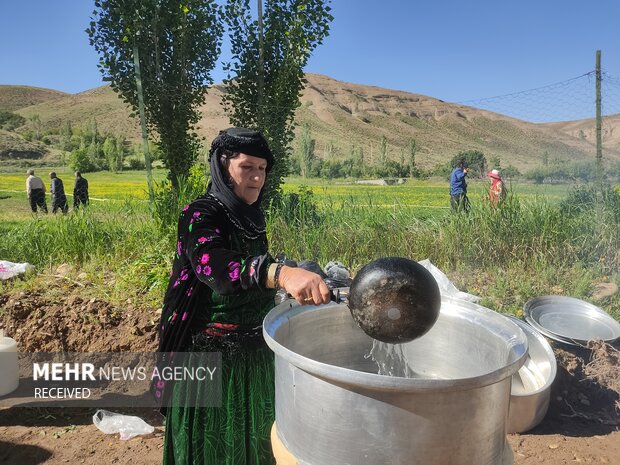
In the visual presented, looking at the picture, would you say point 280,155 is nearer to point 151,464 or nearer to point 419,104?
point 151,464

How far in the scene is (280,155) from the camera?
6.82 metres

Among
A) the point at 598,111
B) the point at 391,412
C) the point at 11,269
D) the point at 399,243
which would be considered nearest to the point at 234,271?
the point at 391,412

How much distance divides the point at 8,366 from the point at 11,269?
2406mm

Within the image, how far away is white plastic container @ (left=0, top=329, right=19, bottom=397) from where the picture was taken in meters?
3.58

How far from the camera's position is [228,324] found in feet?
5.81

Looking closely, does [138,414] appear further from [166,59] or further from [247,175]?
[166,59]

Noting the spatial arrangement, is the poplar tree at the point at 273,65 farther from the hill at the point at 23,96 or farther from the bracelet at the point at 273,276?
the hill at the point at 23,96

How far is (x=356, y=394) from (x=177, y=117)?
6311mm

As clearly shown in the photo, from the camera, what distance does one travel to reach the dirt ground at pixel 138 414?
2998mm

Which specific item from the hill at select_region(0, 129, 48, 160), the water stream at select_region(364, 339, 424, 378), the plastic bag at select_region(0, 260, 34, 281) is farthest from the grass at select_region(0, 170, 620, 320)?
the hill at select_region(0, 129, 48, 160)

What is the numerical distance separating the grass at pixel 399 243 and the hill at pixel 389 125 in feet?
70.7

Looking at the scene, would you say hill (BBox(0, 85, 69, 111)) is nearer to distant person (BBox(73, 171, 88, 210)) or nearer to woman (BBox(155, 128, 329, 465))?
distant person (BBox(73, 171, 88, 210))

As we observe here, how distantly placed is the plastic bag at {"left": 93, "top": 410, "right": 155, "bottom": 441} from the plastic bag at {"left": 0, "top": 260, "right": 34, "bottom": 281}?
310 cm

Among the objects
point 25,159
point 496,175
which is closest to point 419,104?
point 25,159
